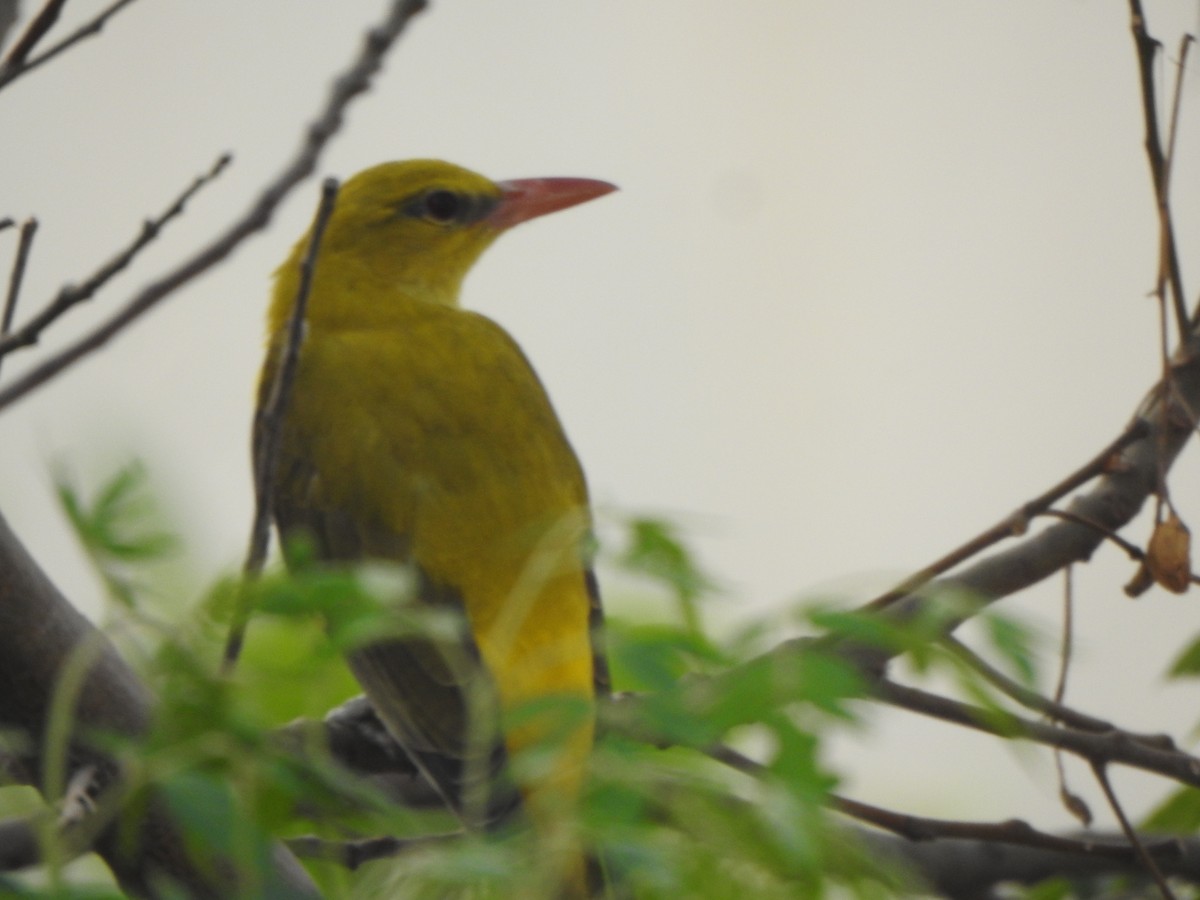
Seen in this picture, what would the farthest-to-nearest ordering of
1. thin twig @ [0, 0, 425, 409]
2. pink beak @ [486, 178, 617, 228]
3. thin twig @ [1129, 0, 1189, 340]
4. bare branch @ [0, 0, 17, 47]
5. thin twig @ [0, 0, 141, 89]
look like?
pink beak @ [486, 178, 617, 228]
thin twig @ [1129, 0, 1189, 340]
bare branch @ [0, 0, 17, 47]
thin twig @ [0, 0, 141, 89]
thin twig @ [0, 0, 425, 409]

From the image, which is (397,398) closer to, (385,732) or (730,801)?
(385,732)

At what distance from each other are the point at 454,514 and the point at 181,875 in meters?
1.31

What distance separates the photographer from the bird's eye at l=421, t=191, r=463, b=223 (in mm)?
3939

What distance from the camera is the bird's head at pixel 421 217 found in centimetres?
388

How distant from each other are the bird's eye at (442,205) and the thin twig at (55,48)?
7.12 ft

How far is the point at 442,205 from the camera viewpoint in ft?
13.0

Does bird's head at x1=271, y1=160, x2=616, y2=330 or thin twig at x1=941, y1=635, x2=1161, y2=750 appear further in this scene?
bird's head at x1=271, y1=160, x2=616, y2=330

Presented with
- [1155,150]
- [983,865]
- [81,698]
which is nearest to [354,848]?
[81,698]

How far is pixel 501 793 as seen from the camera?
206 cm

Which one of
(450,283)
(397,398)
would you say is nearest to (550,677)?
(397,398)

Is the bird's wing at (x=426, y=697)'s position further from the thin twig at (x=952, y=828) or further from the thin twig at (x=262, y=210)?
the thin twig at (x=262, y=210)

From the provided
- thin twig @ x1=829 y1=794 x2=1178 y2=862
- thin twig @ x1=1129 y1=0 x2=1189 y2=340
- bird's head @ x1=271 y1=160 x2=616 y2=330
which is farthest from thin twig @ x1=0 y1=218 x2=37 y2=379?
bird's head @ x1=271 y1=160 x2=616 y2=330

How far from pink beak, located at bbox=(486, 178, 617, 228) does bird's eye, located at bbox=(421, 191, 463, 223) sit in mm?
127

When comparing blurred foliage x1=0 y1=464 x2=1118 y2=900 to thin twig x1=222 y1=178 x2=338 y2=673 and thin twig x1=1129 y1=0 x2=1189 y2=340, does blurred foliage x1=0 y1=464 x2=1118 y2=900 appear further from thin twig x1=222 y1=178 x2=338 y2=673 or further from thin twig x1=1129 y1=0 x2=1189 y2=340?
thin twig x1=1129 y1=0 x2=1189 y2=340
